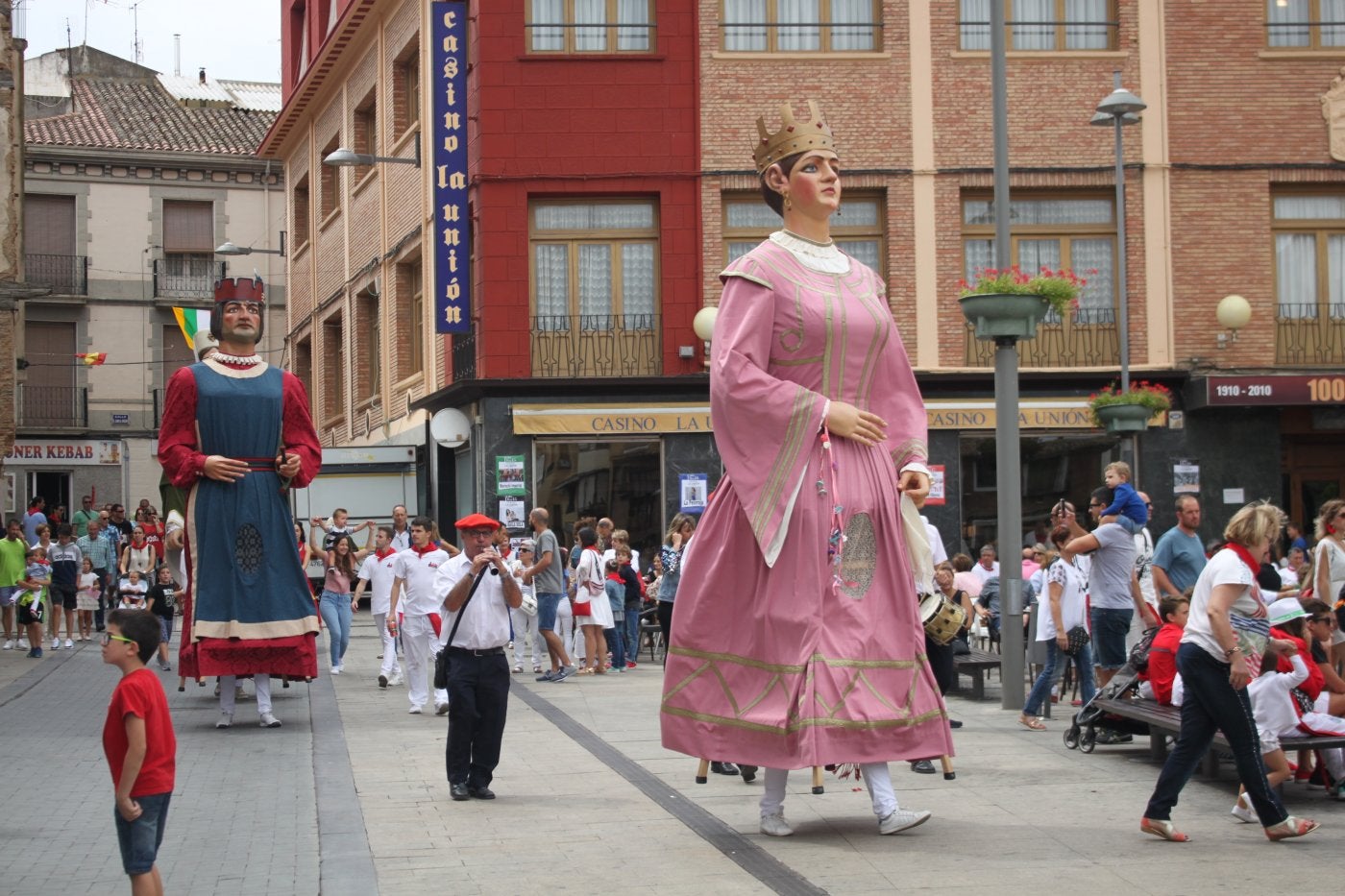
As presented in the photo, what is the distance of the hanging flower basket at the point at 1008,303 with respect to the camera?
13.7 metres

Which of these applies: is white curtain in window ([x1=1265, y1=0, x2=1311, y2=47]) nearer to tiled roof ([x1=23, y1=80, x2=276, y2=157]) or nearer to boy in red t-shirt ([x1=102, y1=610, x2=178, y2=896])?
boy in red t-shirt ([x1=102, y1=610, x2=178, y2=896])

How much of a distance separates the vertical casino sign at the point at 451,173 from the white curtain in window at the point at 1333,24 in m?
11.6

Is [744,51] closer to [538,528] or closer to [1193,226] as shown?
[1193,226]

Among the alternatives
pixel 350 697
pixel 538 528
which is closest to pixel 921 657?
pixel 350 697

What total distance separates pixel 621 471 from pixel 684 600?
52.9 ft

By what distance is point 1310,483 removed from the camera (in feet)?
80.1

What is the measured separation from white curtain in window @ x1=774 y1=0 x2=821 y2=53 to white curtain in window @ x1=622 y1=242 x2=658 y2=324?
131 inches

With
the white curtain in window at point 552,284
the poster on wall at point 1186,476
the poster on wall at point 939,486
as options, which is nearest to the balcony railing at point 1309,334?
the poster on wall at point 1186,476

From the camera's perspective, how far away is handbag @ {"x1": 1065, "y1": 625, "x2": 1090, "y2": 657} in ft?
41.6

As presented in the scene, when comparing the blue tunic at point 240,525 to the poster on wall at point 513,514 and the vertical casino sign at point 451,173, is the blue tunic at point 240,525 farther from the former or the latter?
the vertical casino sign at point 451,173

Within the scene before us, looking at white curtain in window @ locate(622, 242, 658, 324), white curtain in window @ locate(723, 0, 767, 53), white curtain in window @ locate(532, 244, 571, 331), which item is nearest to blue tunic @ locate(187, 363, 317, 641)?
white curtain in window @ locate(532, 244, 571, 331)

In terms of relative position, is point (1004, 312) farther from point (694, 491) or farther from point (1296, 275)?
point (1296, 275)

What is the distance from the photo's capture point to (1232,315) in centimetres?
2355

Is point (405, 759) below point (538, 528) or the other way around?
below
